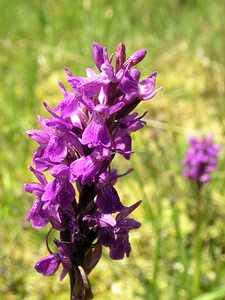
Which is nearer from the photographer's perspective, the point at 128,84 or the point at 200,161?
the point at 128,84

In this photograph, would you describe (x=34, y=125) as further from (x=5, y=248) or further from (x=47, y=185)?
(x=47, y=185)

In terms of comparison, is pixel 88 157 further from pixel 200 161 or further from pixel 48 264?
pixel 200 161

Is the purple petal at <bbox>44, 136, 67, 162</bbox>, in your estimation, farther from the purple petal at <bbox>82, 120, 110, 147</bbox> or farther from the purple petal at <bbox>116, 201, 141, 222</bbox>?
the purple petal at <bbox>116, 201, 141, 222</bbox>

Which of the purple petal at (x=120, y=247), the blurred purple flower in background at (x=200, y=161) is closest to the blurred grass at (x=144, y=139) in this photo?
the blurred purple flower in background at (x=200, y=161)

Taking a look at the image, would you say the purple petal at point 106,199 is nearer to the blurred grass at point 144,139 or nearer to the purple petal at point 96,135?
the purple petal at point 96,135

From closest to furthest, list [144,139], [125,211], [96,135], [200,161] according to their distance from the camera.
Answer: [96,135]
[125,211]
[200,161]
[144,139]

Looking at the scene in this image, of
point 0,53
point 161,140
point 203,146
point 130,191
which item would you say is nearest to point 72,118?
point 203,146

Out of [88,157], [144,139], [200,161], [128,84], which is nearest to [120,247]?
[88,157]

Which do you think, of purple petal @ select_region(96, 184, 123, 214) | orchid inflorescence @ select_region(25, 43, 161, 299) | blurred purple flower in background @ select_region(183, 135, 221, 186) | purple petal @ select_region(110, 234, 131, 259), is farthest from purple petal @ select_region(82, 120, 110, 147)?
blurred purple flower in background @ select_region(183, 135, 221, 186)
